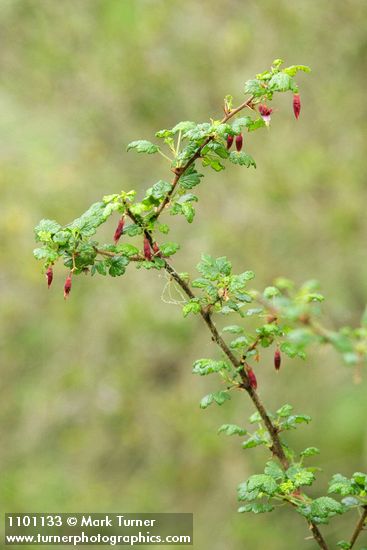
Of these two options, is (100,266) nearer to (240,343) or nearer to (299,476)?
(240,343)

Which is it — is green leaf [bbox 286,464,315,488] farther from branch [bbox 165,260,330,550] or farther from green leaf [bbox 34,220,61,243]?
green leaf [bbox 34,220,61,243]

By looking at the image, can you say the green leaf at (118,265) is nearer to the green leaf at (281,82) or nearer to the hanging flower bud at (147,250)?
the hanging flower bud at (147,250)

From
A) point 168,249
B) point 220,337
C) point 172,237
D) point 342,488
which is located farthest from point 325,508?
point 172,237

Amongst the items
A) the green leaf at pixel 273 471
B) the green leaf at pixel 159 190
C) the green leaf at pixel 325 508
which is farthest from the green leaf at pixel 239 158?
the green leaf at pixel 325 508

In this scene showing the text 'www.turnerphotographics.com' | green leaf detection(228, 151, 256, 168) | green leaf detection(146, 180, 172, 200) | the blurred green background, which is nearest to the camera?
green leaf detection(146, 180, 172, 200)

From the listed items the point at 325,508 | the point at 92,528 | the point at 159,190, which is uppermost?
the point at 92,528

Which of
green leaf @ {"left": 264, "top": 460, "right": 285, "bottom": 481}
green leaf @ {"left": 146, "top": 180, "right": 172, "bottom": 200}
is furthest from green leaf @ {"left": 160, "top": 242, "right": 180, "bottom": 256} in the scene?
green leaf @ {"left": 264, "top": 460, "right": 285, "bottom": 481}

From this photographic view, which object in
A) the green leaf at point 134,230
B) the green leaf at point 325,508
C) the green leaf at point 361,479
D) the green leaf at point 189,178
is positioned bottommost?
the green leaf at point 325,508
